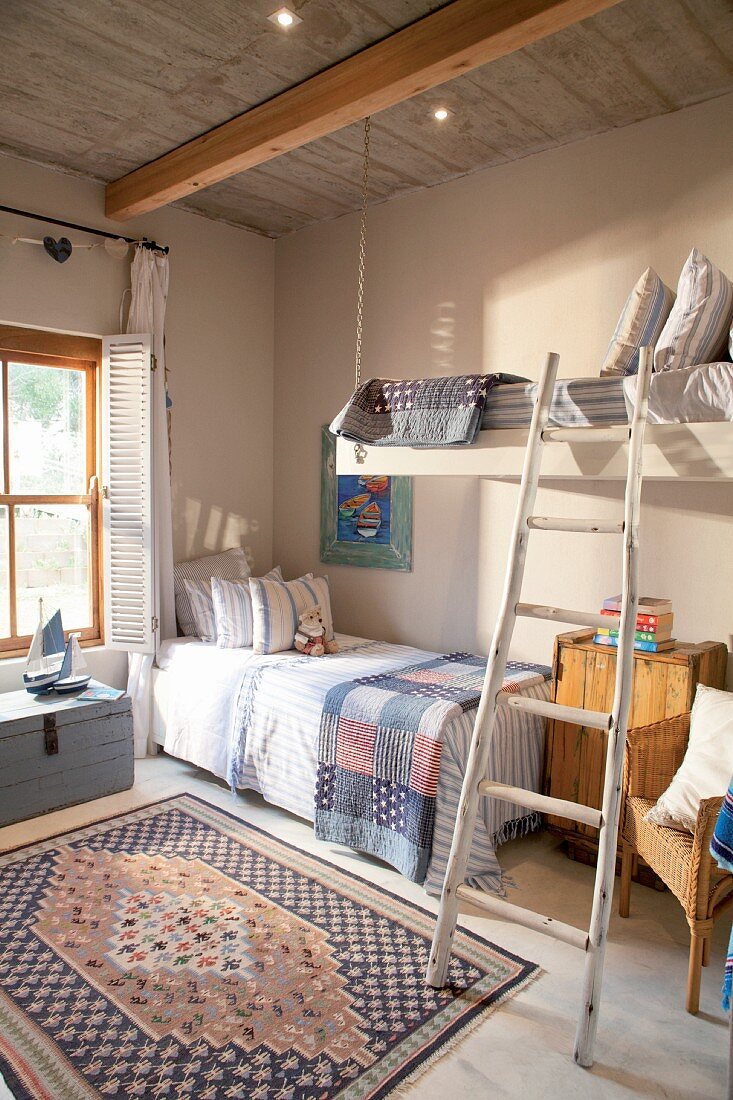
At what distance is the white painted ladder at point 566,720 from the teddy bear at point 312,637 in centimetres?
169

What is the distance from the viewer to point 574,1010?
7.01 ft

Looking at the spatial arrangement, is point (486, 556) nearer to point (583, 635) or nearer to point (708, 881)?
point (583, 635)

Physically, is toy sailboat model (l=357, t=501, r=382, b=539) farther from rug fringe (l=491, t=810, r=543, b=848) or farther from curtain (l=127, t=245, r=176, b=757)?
rug fringe (l=491, t=810, r=543, b=848)

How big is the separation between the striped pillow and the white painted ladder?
94.3 inches

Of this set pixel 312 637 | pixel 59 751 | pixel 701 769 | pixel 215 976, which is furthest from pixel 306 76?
pixel 215 976

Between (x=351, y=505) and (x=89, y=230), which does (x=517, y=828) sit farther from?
Result: (x=89, y=230)

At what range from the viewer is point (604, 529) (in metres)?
2.08

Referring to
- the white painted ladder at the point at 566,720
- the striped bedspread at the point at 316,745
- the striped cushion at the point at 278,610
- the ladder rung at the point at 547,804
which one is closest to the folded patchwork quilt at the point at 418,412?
the white painted ladder at the point at 566,720

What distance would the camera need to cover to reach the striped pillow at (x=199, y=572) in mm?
4262

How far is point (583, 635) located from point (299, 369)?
8.18ft

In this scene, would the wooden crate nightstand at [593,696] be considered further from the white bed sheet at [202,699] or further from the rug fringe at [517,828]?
the white bed sheet at [202,699]

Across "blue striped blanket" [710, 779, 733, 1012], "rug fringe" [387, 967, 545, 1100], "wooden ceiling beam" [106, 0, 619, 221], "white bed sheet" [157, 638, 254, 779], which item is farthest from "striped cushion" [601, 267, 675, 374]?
"white bed sheet" [157, 638, 254, 779]

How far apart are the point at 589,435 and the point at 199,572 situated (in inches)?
107

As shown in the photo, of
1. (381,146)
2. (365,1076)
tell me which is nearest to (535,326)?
(381,146)
